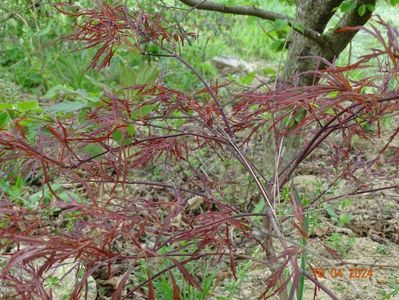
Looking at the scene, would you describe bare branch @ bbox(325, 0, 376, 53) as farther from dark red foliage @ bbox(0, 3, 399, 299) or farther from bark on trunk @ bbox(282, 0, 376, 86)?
dark red foliage @ bbox(0, 3, 399, 299)

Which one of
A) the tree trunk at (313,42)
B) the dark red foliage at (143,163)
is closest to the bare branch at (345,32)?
the tree trunk at (313,42)

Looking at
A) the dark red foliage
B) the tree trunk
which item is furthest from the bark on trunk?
the dark red foliage

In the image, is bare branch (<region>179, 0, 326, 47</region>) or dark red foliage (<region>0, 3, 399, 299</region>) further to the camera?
bare branch (<region>179, 0, 326, 47</region>)

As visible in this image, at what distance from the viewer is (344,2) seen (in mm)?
1912

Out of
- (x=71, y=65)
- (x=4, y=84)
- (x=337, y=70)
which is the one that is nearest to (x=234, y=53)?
(x=71, y=65)

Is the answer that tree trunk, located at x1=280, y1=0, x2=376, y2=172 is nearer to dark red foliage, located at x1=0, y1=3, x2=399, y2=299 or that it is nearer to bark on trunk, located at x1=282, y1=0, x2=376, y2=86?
bark on trunk, located at x1=282, y1=0, x2=376, y2=86

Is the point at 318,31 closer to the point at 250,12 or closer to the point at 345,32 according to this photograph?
Answer: the point at 345,32

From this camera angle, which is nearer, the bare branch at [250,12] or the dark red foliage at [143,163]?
the dark red foliage at [143,163]

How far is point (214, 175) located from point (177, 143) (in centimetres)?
129

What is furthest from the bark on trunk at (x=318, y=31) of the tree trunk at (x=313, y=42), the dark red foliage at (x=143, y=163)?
the dark red foliage at (x=143, y=163)

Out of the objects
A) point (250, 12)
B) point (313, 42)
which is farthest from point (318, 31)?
point (250, 12)

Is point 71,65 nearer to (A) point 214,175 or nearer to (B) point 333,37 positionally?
(A) point 214,175

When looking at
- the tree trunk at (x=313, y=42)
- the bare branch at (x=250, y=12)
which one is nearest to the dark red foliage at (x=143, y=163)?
the bare branch at (x=250, y=12)

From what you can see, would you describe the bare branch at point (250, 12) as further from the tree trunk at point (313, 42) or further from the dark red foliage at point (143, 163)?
the dark red foliage at point (143, 163)
